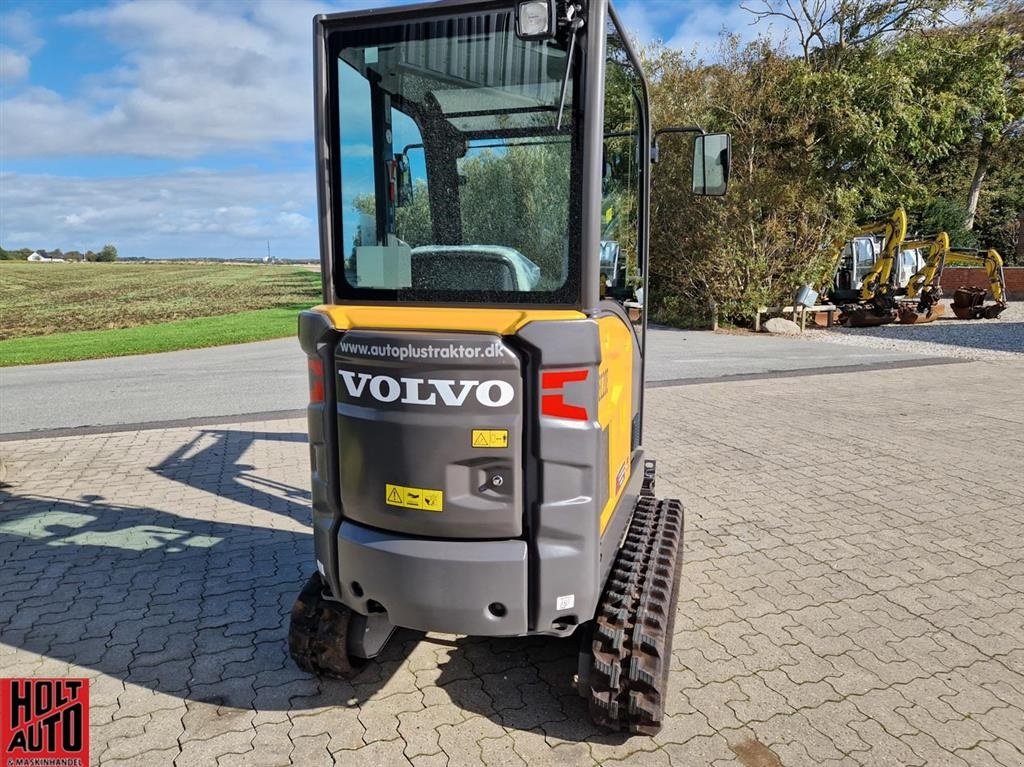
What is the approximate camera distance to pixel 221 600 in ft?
12.9

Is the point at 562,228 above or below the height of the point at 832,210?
below

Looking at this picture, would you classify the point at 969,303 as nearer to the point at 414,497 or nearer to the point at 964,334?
the point at 964,334

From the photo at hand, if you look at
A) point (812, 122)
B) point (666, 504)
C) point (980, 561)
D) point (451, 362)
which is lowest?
point (980, 561)

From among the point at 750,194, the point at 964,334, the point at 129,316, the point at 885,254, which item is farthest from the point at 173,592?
the point at 129,316

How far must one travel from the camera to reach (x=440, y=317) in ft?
8.25

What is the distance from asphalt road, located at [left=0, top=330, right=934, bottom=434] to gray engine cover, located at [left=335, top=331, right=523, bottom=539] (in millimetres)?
6935

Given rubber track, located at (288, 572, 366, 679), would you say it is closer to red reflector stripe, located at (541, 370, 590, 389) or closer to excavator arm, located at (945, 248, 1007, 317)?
red reflector stripe, located at (541, 370, 590, 389)

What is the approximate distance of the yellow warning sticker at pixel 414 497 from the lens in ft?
8.05

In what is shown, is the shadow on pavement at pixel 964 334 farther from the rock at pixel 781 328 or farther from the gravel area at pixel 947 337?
the rock at pixel 781 328

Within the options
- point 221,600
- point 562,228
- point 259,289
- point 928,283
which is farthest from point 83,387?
point 259,289

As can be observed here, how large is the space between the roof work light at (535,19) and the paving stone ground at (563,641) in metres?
2.50

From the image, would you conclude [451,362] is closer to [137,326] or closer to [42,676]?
[42,676]

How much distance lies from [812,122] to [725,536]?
1504cm

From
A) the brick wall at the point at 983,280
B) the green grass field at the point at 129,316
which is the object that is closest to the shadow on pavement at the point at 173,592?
the green grass field at the point at 129,316
